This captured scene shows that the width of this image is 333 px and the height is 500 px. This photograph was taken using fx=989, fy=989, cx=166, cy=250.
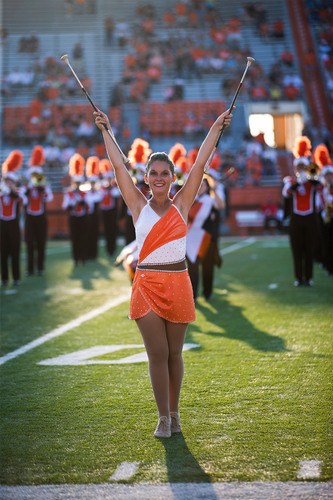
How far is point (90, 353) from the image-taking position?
7.92m

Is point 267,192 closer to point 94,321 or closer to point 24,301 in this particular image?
point 24,301

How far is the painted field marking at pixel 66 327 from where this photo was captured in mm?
8052

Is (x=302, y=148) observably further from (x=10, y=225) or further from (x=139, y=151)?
(x=10, y=225)

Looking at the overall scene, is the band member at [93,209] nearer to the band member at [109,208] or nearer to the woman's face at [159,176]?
the band member at [109,208]

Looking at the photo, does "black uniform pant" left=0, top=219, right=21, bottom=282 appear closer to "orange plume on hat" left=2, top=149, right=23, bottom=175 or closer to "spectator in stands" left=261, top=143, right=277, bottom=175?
"orange plume on hat" left=2, top=149, right=23, bottom=175

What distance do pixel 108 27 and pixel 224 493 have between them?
114 ft

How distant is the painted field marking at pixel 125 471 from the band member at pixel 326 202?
10140 millimetres

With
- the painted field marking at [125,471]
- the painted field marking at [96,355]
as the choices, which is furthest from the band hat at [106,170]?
the painted field marking at [125,471]

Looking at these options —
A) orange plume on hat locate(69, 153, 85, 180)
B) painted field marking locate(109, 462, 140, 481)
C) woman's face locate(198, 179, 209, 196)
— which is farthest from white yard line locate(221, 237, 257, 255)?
painted field marking locate(109, 462, 140, 481)

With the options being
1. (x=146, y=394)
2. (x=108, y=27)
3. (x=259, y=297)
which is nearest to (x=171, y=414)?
(x=146, y=394)

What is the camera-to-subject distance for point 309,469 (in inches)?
173

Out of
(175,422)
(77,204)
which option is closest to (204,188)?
(175,422)

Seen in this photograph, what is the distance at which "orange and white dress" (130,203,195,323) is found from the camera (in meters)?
5.08

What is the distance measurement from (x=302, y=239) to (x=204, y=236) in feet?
7.25
